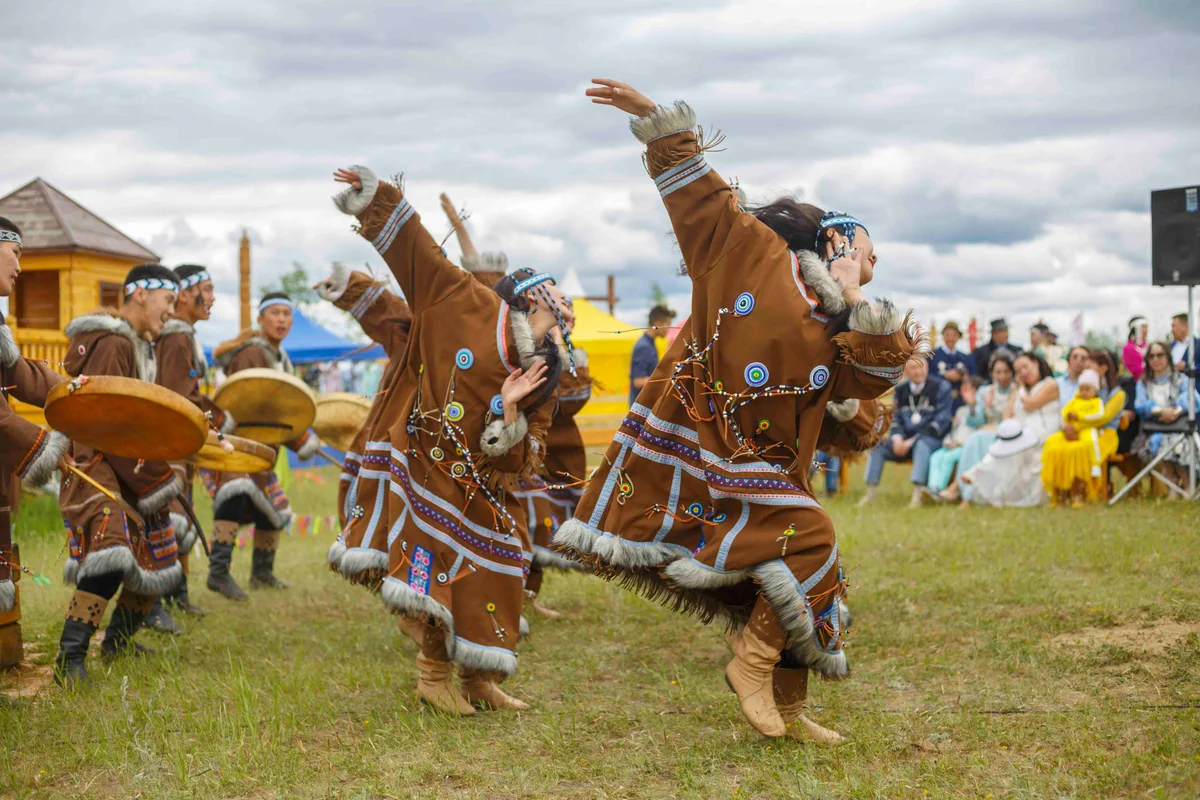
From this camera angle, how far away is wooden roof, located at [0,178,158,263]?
→ 13.5 m

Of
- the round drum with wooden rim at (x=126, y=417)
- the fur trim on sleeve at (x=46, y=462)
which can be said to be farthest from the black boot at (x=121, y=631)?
the fur trim on sleeve at (x=46, y=462)

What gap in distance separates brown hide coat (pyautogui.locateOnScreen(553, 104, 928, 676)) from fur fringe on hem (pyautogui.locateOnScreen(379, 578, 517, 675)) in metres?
0.65

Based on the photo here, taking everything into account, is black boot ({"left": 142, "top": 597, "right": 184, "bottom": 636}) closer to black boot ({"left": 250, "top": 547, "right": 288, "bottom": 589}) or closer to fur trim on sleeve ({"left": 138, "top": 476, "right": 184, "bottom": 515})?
fur trim on sleeve ({"left": 138, "top": 476, "right": 184, "bottom": 515})

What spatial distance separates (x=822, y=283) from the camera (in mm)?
3725

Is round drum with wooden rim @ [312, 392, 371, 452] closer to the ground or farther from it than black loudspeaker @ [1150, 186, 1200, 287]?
closer to the ground

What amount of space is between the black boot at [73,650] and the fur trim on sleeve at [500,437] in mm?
2252

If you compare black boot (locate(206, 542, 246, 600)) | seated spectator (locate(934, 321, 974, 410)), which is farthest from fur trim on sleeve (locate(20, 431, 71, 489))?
seated spectator (locate(934, 321, 974, 410))

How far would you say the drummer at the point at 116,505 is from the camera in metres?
5.11

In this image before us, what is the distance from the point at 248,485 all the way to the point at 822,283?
15.3ft

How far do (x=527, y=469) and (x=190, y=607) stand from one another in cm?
334

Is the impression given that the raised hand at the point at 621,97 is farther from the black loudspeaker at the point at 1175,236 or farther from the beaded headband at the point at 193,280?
the black loudspeaker at the point at 1175,236

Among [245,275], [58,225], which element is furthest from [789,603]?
[245,275]

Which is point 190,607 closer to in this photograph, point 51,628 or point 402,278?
point 51,628

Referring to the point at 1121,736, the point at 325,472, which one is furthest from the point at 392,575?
the point at 325,472
